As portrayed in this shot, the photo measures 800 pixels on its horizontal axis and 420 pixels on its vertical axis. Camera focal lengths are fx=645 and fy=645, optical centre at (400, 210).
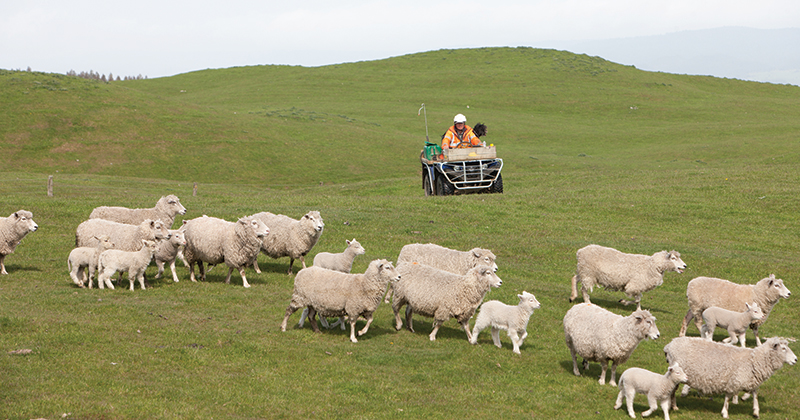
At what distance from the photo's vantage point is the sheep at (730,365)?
371 inches

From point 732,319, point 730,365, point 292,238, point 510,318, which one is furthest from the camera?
point 292,238

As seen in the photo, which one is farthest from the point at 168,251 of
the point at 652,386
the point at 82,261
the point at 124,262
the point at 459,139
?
the point at 459,139

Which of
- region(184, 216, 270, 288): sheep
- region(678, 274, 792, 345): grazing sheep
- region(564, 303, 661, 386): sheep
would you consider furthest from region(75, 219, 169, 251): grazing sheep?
region(678, 274, 792, 345): grazing sheep

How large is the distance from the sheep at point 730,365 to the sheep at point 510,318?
2.71m

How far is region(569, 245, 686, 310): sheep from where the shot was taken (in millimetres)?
14523

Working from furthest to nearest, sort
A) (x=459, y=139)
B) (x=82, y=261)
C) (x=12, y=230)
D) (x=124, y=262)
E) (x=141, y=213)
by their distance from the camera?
(x=459, y=139)
(x=141, y=213)
(x=12, y=230)
(x=82, y=261)
(x=124, y=262)

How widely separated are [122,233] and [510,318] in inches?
389

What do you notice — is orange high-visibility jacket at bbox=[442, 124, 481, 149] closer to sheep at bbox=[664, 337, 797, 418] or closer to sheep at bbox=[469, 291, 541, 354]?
sheep at bbox=[469, 291, 541, 354]

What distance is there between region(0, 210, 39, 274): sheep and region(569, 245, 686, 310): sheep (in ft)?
43.5

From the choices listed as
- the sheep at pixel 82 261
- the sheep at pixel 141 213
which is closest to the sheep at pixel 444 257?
the sheep at pixel 82 261

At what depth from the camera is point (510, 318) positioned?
1171 centimetres

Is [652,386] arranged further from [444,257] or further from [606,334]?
[444,257]

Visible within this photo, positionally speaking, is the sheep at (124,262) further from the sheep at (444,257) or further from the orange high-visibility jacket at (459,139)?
the orange high-visibility jacket at (459,139)

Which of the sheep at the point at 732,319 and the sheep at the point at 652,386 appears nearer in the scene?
the sheep at the point at 652,386
